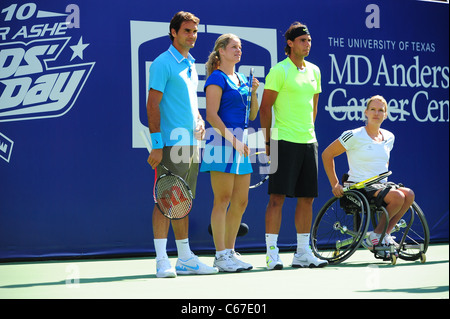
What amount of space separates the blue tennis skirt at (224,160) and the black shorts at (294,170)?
30 centimetres

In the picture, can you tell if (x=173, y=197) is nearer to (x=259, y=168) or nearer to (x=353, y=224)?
(x=259, y=168)

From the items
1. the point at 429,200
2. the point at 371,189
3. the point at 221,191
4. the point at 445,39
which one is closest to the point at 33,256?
the point at 221,191

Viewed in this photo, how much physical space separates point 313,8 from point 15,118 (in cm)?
282

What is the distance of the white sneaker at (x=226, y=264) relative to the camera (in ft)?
14.8

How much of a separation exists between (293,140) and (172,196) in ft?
3.27

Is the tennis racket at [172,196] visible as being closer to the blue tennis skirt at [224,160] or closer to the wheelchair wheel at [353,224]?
the blue tennis skirt at [224,160]

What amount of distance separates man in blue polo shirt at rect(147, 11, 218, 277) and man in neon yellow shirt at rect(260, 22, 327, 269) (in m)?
0.58

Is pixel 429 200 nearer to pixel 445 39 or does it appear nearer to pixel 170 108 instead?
pixel 445 39

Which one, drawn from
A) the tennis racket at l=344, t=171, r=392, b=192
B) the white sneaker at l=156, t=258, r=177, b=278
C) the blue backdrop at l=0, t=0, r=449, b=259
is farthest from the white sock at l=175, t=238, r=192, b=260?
the blue backdrop at l=0, t=0, r=449, b=259

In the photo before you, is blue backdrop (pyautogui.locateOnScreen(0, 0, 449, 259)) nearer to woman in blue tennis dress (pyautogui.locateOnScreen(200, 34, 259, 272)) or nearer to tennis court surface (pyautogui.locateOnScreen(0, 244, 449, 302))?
tennis court surface (pyautogui.locateOnScreen(0, 244, 449, 302))

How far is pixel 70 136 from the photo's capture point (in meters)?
5.78

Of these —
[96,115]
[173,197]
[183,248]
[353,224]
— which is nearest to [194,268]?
[183,248]

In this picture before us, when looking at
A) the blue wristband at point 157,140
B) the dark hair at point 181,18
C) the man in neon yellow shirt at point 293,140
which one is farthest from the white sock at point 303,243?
the dark hair at point 181,18

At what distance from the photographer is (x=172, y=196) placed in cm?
423
